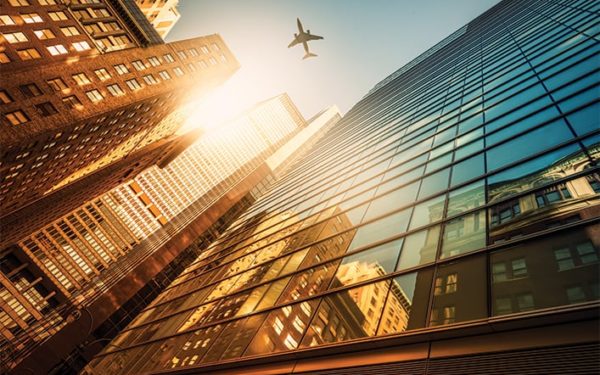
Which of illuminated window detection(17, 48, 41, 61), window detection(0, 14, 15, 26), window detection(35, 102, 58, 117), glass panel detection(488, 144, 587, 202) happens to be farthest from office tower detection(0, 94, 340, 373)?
glass panel detection(488, 144, 587, 202)

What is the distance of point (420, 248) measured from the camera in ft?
28.9

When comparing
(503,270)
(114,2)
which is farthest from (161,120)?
(503,270)

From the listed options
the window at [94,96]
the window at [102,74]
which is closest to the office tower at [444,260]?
the window at [94,96]

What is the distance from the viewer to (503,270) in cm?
A: 627

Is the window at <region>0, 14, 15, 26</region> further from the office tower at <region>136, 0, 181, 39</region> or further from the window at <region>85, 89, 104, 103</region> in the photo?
the office tower at <region>136, 0, 181, 39</region>

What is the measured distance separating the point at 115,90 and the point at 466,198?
120 feet

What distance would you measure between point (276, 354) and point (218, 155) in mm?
178896

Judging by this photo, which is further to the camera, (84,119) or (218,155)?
(218,155)

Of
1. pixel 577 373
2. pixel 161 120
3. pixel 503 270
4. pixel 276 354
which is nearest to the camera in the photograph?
pixel 577 373

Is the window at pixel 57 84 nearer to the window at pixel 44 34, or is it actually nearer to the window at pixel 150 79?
the window at pixel 44 34

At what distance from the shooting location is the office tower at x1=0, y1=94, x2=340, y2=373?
35.2 metres

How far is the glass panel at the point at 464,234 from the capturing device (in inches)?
295

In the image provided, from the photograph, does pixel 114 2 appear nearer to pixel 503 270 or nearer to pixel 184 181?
pixel 503 270

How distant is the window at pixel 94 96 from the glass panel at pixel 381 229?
30684 mm
